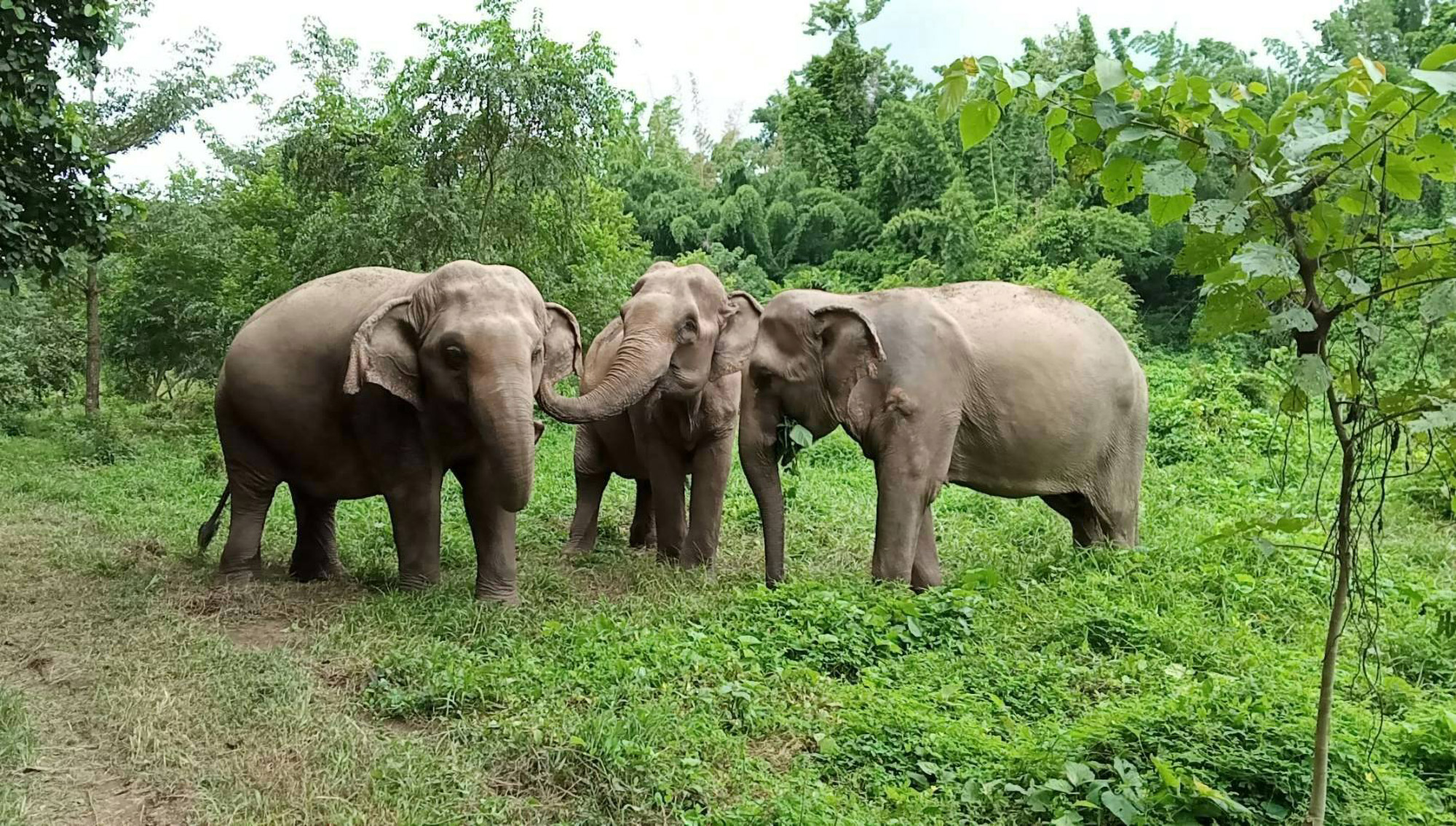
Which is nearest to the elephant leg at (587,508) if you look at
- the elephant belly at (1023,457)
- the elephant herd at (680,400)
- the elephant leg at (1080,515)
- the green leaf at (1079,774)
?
the elephant herd at (680,400)

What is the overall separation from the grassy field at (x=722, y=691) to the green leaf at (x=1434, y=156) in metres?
0.95

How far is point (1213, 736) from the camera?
137 inches

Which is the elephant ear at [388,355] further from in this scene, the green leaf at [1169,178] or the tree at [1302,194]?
the green leaf at [1169,178]

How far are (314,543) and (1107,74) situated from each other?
604 cm

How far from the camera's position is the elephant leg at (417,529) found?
19.6 feet

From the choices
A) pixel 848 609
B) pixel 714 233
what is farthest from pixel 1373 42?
pixel 848 609

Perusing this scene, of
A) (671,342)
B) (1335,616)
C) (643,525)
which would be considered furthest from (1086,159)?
(643,525)

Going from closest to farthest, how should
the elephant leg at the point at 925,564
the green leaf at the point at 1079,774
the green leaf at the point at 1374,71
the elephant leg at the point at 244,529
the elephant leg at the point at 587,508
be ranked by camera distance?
the green leaf at the point at 1374,71, the green leaf at the point at 1079,774, the elephant leg at the point at 925,564, the elephant leg at the point at 244,529, the elephant leg at the point at 587,508

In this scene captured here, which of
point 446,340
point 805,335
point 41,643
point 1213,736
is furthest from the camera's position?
point 805,335

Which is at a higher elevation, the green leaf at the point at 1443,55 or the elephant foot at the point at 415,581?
the green leaf at the point at 1443,55

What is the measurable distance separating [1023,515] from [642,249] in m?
11.5

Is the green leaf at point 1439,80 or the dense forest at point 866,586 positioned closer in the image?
→ the green leaf at point 1439,80

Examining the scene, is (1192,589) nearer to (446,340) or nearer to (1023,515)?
(1023,515)

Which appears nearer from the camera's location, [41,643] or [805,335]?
[41,643]
